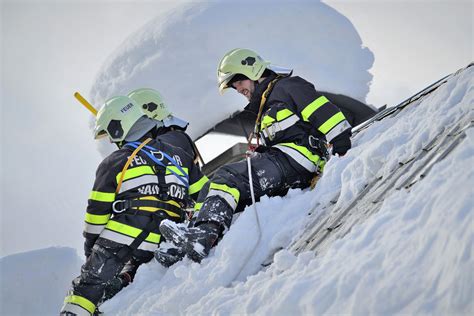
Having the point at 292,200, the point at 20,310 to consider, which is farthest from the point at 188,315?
the point at 20,310

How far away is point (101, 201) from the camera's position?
5.52 meters

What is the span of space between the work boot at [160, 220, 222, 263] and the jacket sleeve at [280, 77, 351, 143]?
4.49 ft

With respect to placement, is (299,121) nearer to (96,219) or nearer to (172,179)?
(172,179)

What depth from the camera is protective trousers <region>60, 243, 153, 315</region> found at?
5.41m

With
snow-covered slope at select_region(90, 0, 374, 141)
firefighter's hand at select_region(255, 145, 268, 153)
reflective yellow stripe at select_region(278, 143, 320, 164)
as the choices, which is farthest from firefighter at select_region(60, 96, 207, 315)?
snow-covered slope at select_region(90, 0, 374, 141)

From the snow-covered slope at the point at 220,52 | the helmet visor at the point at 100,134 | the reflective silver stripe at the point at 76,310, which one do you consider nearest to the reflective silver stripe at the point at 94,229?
the reflective silver stripe at the point at 76,310

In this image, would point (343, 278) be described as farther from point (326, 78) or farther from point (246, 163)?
point (326, 78)

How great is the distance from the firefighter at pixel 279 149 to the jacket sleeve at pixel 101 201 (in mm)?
769

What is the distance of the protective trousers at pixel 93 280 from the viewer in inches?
213

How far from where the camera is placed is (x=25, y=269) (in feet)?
30.4

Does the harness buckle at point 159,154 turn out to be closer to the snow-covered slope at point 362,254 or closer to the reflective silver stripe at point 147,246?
the reflective silver stripe at point 147,246

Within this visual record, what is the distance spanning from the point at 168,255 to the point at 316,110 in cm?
174

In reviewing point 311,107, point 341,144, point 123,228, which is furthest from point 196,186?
Answer: point 341,144

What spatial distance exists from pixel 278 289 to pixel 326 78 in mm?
8867
